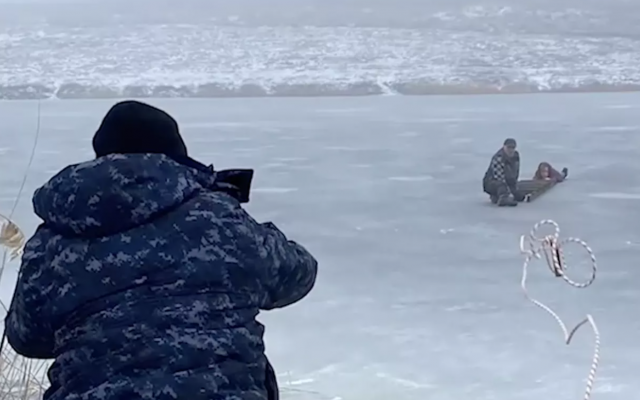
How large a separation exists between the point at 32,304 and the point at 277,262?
288 millimetres

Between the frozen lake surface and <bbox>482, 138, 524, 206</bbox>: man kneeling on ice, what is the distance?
11cm

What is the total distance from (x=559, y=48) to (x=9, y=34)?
7.09 meters

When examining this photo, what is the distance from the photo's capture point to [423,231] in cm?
547

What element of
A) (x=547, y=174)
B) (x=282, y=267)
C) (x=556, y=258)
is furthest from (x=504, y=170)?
(x=282, y=267)

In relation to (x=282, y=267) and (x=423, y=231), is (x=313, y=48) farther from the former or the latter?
(x=282, y=267)

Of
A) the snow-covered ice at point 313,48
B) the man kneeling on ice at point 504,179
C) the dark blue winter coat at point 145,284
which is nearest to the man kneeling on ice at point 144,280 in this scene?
the dark blue winter coat at point 145,284

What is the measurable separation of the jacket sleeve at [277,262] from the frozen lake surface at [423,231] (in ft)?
5.66

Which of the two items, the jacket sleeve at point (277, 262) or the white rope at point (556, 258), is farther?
the white rope at point (556, 258)

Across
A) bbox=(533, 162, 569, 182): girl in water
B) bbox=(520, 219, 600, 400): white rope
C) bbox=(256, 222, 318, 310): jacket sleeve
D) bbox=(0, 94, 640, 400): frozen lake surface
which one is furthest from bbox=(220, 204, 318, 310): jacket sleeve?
bbox=(533, 162, 569, 182): girl in water

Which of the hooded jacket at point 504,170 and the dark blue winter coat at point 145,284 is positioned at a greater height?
the dark blue winter coat at point 145,284

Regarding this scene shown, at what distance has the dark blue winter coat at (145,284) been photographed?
1.22 metres

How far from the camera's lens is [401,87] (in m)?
13.3

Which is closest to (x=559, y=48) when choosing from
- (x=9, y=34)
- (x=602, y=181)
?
(x=9, y=34)

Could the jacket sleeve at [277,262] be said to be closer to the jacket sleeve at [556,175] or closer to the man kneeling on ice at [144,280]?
the man kneeling on ice at [144,280]
